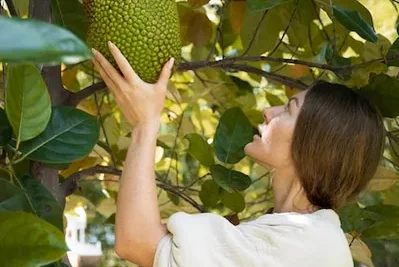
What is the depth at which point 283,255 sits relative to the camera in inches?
35.0

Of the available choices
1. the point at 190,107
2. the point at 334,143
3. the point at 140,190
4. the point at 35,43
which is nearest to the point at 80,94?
the point at 140,190

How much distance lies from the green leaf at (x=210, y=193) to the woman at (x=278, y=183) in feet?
0.92

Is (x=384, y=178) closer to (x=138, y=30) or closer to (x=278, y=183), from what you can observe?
(x=278, y=183)

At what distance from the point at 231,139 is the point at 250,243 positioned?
1.04ft

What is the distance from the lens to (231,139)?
3.87 ft

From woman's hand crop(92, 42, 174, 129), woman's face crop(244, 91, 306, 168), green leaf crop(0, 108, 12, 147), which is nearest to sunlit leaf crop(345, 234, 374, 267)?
woman's face crop(244, 91, 306, 168)

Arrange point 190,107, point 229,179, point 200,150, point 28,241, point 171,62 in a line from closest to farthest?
point 28,241 → point 171,62 → point 229,179 → point 200,150 → point 190,107

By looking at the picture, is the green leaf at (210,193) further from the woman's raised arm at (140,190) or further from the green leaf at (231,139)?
the woman's raised arm at (140,190)

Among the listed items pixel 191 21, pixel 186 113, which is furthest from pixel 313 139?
pixel 186 113

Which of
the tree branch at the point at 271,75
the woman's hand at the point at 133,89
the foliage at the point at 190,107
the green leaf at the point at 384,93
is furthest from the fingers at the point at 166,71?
the green leaf at the point at 384,93

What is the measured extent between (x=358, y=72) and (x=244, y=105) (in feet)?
1.61

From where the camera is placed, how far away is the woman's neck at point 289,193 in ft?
3.36

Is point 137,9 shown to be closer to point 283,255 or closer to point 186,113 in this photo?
point 283,255

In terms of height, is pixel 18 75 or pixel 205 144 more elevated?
pixel 18 75
